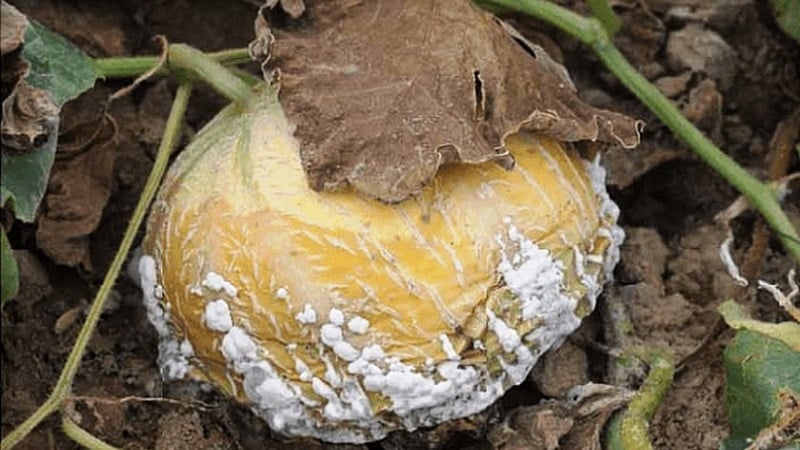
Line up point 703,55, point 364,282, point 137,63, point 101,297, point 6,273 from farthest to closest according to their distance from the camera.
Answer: point 703,55 → point 137,63 → point 101,297 → point 364,282 → point 6,273

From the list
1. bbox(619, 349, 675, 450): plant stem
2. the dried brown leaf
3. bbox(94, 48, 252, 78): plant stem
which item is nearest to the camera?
bbox(619, 349, 675, 450): plant stem

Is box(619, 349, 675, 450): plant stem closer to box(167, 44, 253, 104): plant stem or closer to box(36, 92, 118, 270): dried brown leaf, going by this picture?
box(167, 44, 253, 104): plant stem

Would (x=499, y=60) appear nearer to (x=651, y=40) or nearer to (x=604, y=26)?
(x=604, y=26)

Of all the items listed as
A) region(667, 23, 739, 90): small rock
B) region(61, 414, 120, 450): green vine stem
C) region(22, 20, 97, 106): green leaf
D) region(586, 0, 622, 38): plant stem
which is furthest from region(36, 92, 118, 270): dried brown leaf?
region(667, 23, 739, 90): small rock

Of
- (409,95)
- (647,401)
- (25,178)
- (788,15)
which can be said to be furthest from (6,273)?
(788,15)

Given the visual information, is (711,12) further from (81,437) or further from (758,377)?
(81,437)

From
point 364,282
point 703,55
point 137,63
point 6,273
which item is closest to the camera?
point 6,273

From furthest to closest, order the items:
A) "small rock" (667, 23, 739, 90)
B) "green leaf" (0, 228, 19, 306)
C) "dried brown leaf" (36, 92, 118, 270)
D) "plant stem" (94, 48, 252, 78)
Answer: "small rock" (667, 23, 739, 90) → "dried brown leaf" (36, 92, 118, 270) → "plant stem" (94, 48, 252, 78) → "green leaf" (0, 228, 19, 306)
